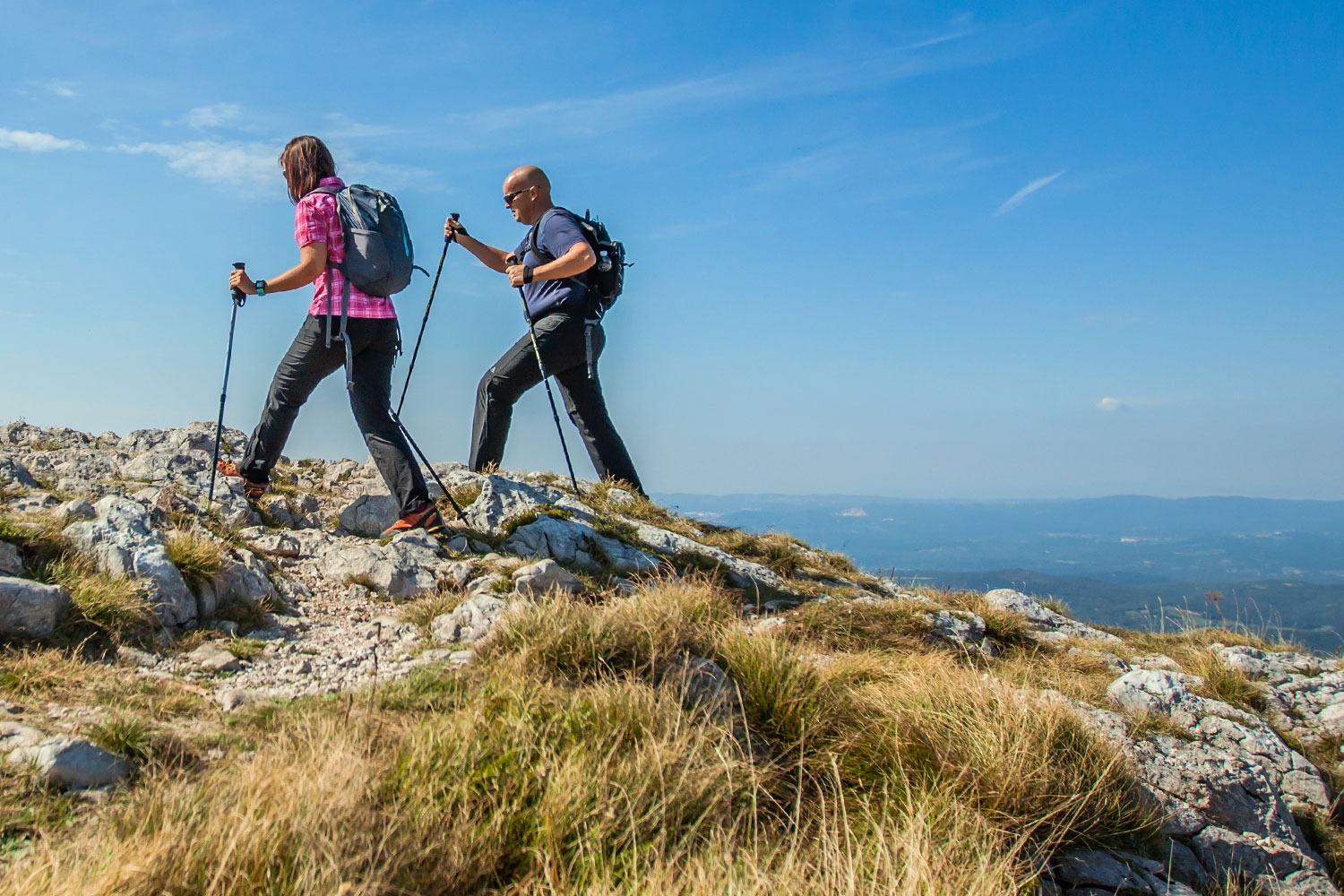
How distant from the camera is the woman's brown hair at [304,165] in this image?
7.61 m

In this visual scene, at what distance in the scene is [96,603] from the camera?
527 centimetres

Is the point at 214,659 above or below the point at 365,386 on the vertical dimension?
below

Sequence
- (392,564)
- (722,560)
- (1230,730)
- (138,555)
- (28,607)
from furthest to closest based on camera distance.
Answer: (722,560) → (392,564) → (1230,730) → (138,555) → (28,607)

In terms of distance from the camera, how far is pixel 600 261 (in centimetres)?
950

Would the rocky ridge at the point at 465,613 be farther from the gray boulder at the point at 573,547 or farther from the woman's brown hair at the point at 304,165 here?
the woman's brown hair at the point at 304,165

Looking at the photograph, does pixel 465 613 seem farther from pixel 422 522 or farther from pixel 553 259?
pixel 553 259

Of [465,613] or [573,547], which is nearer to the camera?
[465,613]

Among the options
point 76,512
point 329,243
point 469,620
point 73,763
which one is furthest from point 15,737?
point 329,243

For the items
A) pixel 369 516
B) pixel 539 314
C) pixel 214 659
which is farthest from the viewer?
pixel 539 314

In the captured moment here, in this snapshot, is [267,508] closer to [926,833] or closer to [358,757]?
[358,757]

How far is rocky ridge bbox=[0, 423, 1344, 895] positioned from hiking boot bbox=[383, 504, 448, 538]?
0.18 metres

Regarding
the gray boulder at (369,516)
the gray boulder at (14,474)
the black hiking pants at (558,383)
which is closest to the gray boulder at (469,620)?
the gray boulder at (369,516)

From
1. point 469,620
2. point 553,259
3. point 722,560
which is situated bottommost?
point 469,620

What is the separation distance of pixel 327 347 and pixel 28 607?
3.27 meters
